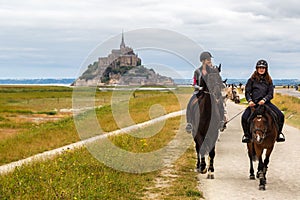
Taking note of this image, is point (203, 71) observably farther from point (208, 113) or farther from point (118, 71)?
point (118, 71)

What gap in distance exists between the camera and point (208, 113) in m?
11.3

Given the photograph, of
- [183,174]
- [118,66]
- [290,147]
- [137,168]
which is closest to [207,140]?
[183,174]

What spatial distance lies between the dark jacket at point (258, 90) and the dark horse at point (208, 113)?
0.66 m

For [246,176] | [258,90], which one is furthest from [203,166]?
[258,90]

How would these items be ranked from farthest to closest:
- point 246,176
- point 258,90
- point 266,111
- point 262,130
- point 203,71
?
point 246,176 < point 203,71 < point 258,90 < point 266,111 < point 262,130

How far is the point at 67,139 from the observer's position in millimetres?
21781

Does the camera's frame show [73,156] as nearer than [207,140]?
No

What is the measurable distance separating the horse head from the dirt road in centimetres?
107

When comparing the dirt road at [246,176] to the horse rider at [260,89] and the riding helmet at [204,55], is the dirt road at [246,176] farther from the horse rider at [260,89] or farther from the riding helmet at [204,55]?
the riding helmet at [204,55]

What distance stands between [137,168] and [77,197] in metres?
3.99

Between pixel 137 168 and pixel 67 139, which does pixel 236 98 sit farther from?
pixel 137 168

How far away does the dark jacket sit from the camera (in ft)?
35.6

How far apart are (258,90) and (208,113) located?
123 centimetres

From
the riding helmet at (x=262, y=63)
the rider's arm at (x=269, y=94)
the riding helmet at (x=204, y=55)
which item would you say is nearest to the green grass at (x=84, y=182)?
the rider's arm at (x=269, y=94)
